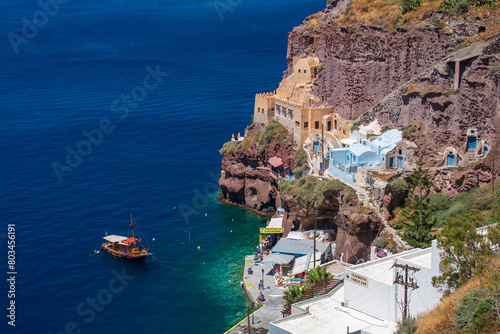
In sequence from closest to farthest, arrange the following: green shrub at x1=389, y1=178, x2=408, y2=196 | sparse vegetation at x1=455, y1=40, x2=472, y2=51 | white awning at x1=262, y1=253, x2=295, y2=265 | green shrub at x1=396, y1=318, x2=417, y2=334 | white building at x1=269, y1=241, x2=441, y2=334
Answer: green shrub at x1=396, y1=318, x2=417, y2=334
white building at x1=269, y1=241, x2=441, y2=334
green shrub at x1=389, y1=178, x2=408, y2=196
white awning at x1=262, y1=253, x2=295, y2=265
sparse vegetation at x1=455, y1=40, x2=472, y2=51

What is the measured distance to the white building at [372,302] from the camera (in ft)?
135

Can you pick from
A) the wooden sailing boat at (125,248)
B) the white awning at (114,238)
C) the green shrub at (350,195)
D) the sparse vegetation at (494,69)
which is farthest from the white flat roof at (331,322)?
the white awning at (114,238)

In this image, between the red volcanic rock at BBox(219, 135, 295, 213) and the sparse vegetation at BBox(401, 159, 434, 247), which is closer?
the sparse vegetation at BBox(401, 159, 434, 247)

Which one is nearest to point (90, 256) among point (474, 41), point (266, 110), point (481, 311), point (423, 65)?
point (266, 110)

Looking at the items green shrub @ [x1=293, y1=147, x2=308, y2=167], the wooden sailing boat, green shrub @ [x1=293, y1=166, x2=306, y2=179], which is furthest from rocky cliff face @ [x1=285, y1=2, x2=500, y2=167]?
the wooden sailing boat

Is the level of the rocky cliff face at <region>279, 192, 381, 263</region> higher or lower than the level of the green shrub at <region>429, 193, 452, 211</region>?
lower

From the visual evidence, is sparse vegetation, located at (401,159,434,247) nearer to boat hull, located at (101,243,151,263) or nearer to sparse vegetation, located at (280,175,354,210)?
sparse vegetation, located at (280,175,354,210)

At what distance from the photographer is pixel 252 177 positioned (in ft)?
287

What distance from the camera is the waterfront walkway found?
5541 cm

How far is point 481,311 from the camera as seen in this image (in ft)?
105

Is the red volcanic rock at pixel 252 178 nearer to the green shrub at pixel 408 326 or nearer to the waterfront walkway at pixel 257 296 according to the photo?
the waterfront walkway at pixel 257 296

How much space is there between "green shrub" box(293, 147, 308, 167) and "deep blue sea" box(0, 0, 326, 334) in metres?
9.89

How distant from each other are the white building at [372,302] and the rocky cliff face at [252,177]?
3851 cm

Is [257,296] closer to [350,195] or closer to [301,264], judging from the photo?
[301,264]
